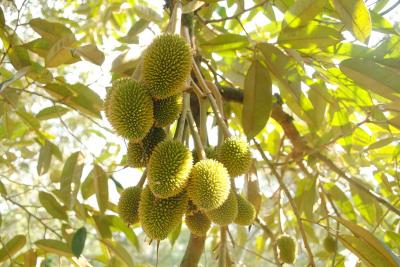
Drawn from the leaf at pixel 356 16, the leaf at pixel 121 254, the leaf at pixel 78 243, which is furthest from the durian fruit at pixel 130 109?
the leaf at pixel 121 254

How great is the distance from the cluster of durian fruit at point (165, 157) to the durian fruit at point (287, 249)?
1.33ft

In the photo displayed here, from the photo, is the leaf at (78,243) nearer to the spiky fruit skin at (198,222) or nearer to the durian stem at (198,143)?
the spiky fruit skin at (198,222)

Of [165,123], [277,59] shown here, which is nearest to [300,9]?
[277,59]

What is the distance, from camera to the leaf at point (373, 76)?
1029 millimetres

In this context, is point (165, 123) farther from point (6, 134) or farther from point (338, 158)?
point (338, 158)

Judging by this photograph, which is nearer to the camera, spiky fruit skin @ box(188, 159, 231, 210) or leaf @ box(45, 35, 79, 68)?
spiky fruit skin @ box(188, 159, 231, 210)

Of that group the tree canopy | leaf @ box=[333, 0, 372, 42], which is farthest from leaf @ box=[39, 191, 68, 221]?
leaf @ box=[333, 0, 372, 42]

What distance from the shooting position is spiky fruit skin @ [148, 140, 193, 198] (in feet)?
2.78

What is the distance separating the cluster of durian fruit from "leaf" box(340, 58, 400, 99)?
0.33 metres

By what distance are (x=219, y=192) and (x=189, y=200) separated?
0.12 m

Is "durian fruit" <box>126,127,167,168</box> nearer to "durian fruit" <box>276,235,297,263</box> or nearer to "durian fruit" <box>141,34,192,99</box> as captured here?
"durian fruit" <box>141,34,192,99</box>

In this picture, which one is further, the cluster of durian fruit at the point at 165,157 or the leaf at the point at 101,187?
the leaf at the point at 101,187

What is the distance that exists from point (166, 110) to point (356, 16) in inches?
17.7

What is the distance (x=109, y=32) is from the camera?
2465 millimetres
